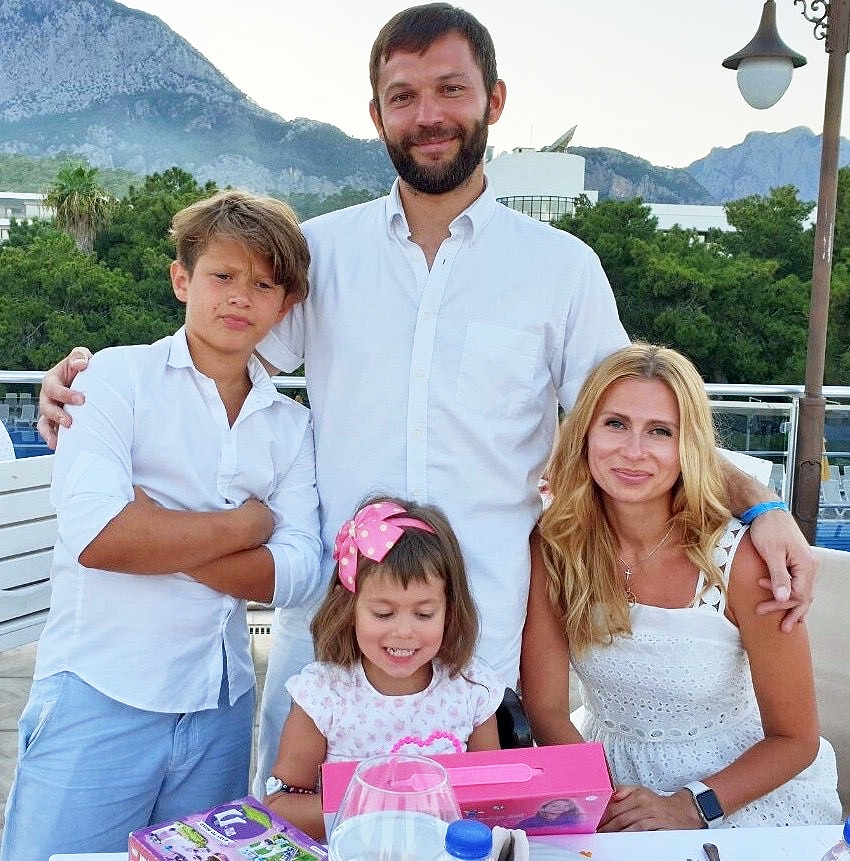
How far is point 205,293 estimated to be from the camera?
1571 millimetres

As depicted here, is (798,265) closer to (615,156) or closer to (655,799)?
(655,799)

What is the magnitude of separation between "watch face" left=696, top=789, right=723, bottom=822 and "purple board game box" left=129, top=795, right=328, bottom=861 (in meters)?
0.78

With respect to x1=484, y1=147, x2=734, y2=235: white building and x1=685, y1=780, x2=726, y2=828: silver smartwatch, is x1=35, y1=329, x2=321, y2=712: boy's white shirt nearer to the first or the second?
x1=685, y1=780, x2=726, y2=828: silver smartwatch

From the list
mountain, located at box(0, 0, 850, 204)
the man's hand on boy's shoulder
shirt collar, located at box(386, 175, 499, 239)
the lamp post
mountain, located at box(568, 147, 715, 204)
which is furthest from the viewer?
mountain, located at box(568, 147, 715, 204)

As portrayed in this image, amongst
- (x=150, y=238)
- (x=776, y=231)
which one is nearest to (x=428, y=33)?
(x=776, y=231)

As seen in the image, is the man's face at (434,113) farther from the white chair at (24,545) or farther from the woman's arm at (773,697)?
the white chair at (24,545)

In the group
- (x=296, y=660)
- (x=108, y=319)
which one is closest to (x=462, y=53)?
(x=296, y=660)

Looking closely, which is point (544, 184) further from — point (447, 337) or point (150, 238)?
point (447, 337)

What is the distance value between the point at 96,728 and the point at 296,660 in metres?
0.46

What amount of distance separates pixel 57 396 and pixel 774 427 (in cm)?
433

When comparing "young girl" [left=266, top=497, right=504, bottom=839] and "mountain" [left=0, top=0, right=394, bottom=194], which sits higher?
"mountain" [left=0, top=0, right=394, bottom=194]

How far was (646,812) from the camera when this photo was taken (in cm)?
149

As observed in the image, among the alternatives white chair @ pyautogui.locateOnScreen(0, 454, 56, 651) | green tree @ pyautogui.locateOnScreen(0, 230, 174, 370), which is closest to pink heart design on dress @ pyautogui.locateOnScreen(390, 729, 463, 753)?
white chair @ pyautogui.locateOnScreen(0, 454, 56, 651)

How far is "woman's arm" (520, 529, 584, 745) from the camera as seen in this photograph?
5.65 ft
